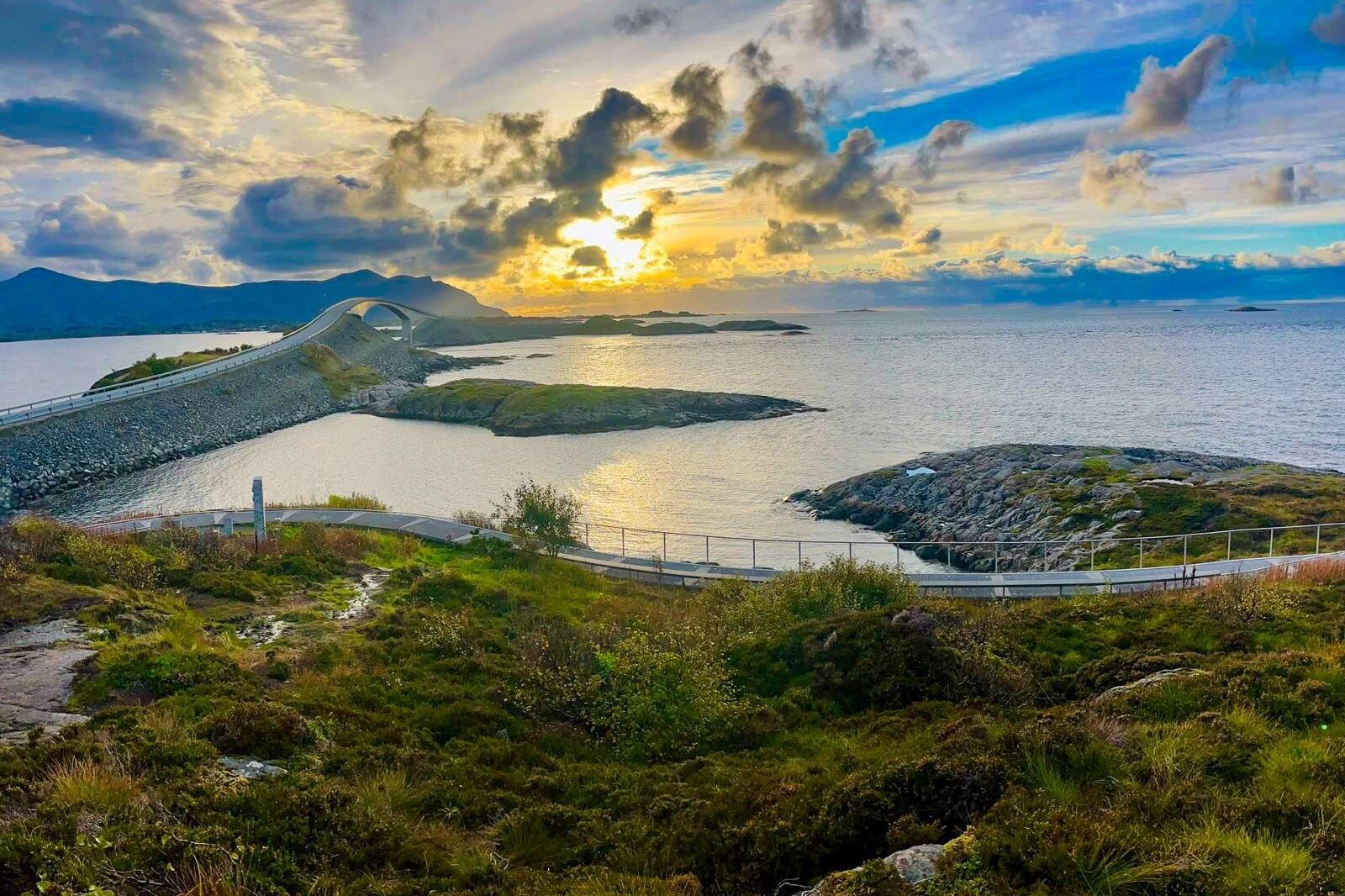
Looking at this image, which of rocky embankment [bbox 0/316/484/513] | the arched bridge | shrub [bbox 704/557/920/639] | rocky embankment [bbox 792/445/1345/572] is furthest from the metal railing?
the arched bridge

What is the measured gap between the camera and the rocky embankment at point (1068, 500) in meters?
33.5

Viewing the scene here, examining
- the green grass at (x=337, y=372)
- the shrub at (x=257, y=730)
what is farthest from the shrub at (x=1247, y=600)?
the green grass at (x=337, y=372)

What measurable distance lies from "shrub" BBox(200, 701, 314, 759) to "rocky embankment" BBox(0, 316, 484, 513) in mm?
54975

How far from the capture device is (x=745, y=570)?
25.2 metres

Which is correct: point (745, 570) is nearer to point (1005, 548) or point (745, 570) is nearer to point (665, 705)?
point (665, 705)

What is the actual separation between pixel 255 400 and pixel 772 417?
60.5 m

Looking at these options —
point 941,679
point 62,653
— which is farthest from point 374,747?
point 941,679

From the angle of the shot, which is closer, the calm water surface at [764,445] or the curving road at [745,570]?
the curving road at [745,570]

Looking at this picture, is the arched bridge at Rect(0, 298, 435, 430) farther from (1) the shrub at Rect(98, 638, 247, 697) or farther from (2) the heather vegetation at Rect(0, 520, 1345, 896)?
(1) the shrub at Rect(98, 638, 247, 697)

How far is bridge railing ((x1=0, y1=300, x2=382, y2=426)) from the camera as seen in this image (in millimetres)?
61031

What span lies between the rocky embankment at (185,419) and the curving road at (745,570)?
32756 millimetres

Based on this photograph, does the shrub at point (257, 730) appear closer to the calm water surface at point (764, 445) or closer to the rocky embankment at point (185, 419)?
the calm water surface at point (764, 445)

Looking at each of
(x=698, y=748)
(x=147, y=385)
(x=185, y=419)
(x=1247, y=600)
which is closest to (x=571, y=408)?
(x=185, y=419)

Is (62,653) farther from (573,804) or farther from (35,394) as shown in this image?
(35,394)
